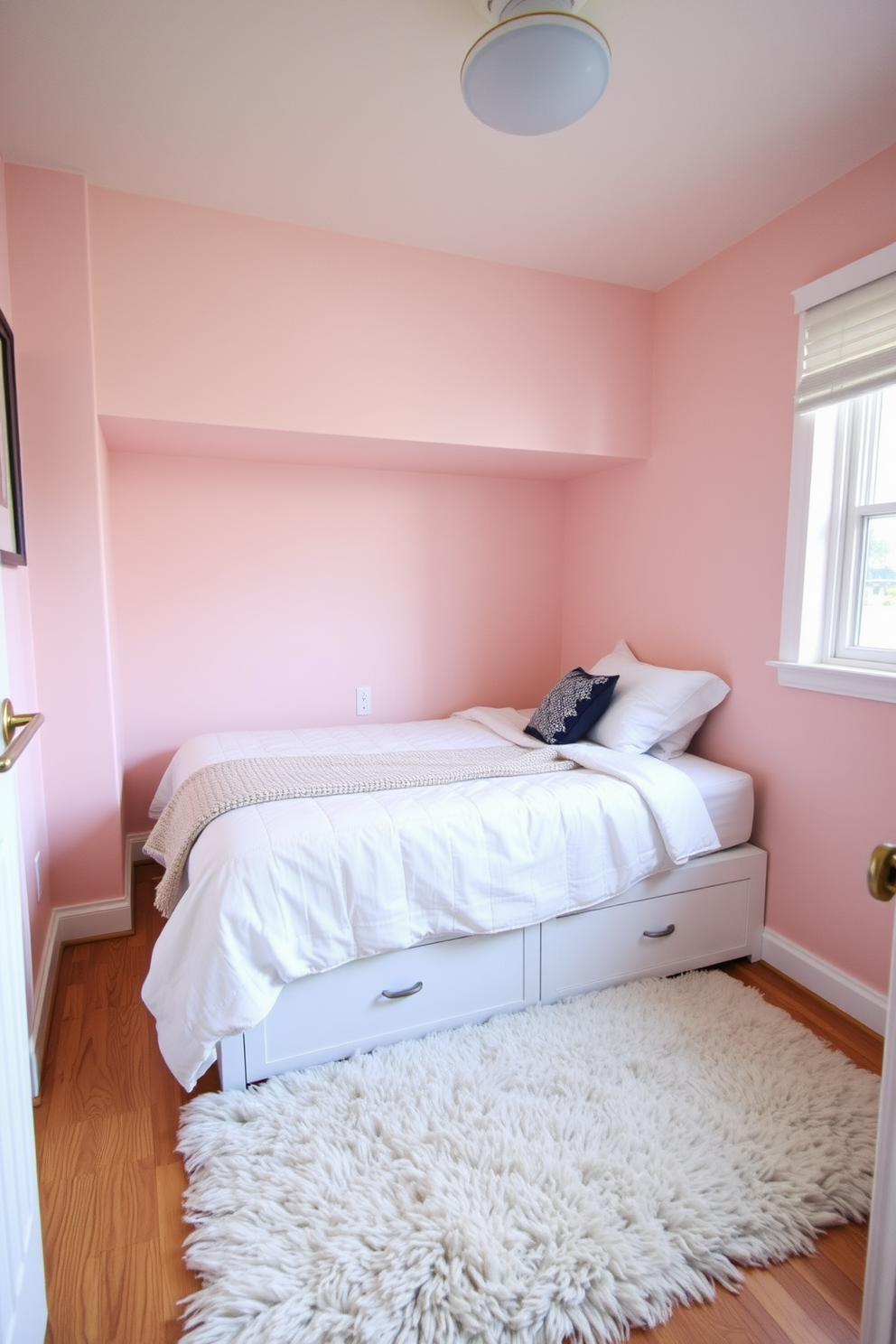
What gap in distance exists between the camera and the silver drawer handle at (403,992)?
181 cm

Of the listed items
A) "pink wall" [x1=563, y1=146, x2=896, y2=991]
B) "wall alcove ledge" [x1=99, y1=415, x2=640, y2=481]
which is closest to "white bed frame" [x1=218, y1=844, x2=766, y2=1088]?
"pink wall" [x1=563, y1=146, x2=896, y2=991]

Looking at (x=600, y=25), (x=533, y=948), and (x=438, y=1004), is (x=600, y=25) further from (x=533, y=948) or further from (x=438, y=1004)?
(x=438, y=1004)

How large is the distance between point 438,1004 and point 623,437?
85.0 inches

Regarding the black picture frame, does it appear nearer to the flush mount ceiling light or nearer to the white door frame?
the flush mount ceiling light

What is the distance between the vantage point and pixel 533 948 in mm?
1971

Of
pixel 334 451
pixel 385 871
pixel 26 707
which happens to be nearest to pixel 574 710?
pixel 385 871

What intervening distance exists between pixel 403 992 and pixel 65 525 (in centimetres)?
175

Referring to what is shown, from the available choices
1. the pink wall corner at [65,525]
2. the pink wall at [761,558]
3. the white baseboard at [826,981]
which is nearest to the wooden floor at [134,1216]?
the white baseboard at [826,981]

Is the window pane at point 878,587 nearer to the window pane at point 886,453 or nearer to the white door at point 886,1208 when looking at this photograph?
the window pane at point 886,453

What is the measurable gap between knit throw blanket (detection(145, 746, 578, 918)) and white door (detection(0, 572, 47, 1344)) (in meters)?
0.73

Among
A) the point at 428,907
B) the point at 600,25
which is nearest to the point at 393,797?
the point at 428,907

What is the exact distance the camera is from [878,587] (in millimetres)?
2000

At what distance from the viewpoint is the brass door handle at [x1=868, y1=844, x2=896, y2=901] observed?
0.91 meters

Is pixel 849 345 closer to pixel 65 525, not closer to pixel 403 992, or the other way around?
pixel 403 992
